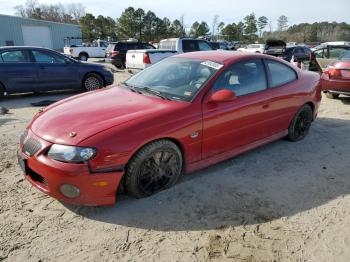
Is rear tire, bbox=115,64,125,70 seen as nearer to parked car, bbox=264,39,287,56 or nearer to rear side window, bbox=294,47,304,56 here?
parked car, bbox=264,39,287,56

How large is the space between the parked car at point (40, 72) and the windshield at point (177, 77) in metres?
5.50

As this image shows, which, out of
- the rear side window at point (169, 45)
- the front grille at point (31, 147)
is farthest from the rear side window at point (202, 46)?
the front grille at point (31, 147)

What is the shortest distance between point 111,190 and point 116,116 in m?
0.77

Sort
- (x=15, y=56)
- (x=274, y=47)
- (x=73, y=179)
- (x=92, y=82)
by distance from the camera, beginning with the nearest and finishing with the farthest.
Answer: (x=73, y=179)
(x=15, y=56)
(x=92, y=82)
(x=274, y=47)

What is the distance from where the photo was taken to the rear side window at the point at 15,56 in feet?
29.2

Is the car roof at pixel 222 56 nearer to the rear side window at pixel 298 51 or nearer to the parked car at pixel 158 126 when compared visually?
the parked car at pixel 158 126

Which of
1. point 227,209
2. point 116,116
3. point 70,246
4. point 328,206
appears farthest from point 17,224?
point 328,206

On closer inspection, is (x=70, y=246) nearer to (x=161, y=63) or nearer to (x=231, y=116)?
(x=231, y=116)

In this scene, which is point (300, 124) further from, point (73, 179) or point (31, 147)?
point (31, 147)

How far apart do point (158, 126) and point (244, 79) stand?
5.19 ft

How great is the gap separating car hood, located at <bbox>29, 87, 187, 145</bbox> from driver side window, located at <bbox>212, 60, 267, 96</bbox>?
70 centimetres

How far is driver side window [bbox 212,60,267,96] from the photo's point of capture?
161 inches

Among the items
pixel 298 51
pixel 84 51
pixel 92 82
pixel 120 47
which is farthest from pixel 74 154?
pixel 84 51

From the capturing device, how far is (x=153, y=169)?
3.55 metres
